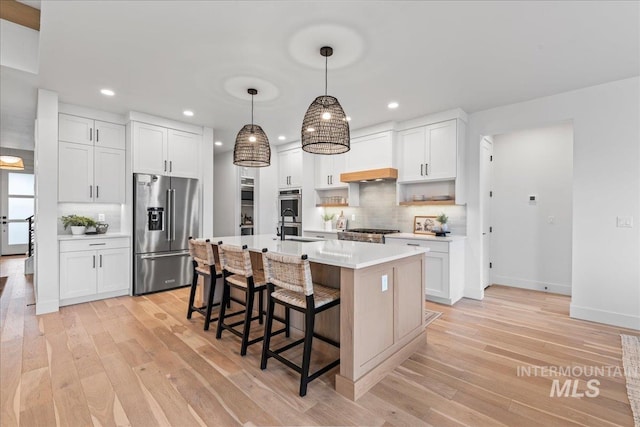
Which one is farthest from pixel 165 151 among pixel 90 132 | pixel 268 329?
pixel 268 329

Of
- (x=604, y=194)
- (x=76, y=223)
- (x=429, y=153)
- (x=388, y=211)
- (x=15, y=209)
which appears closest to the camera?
(x=604, y=194)

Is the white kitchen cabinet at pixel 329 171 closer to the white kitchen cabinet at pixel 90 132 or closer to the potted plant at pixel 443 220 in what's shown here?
the potted plant at pixel 443 220

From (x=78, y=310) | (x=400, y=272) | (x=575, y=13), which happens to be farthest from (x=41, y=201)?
(x=575, y=13)

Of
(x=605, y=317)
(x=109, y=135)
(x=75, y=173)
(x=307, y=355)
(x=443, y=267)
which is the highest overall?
(x=109, y=135)

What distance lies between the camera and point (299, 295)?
7.38ft

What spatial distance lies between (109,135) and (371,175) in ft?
13.1

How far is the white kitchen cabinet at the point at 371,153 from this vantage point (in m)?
4.81

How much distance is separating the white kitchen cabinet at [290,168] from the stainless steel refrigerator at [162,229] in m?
1.97

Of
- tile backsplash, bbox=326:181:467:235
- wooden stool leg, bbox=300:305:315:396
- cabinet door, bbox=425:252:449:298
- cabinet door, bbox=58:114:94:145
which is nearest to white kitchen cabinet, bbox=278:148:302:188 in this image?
tile backsplash, bbox=326:181:467:235

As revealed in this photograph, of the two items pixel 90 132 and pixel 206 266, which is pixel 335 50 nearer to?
pixel 206 266

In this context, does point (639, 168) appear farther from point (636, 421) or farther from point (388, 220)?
point (388, 220)

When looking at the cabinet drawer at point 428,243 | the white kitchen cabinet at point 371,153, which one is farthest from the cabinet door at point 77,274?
the cabinet drawer at point 428,243

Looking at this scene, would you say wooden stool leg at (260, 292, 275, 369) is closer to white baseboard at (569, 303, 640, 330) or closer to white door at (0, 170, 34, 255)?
white baseboard at (569, 303, 640, 330)

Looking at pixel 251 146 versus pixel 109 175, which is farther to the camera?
pixel 109 175
